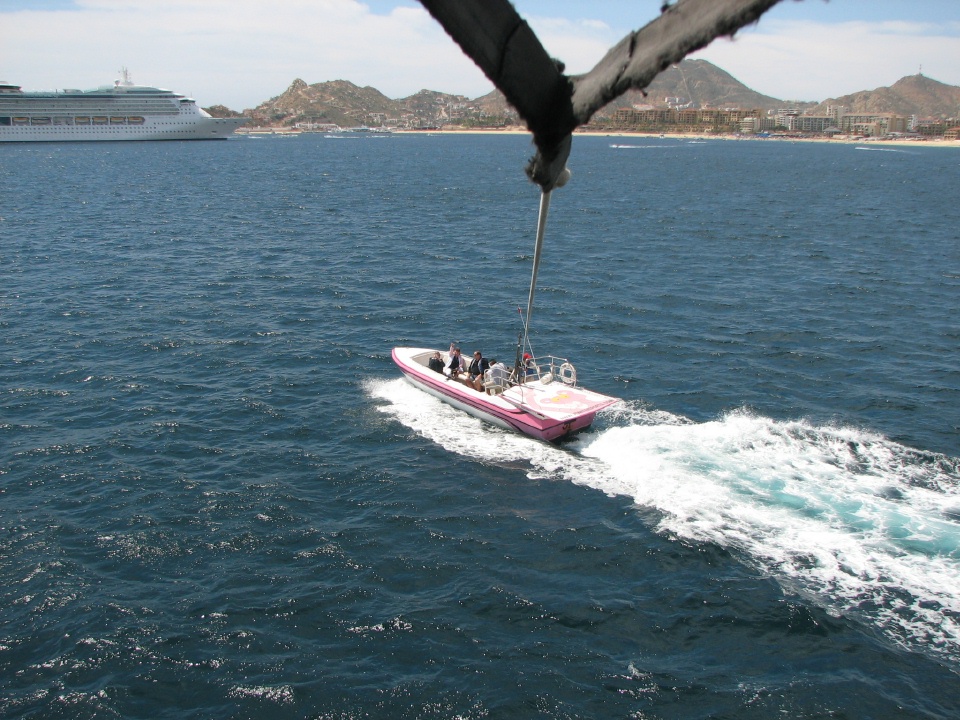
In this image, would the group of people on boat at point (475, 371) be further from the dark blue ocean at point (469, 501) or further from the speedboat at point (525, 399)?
the dark blue ocean at point (469, 501)

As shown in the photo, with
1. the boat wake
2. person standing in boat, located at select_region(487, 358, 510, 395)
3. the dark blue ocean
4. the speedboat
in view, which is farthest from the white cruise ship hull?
person standing in boat, located at select_region(487, 358, 510, 395)

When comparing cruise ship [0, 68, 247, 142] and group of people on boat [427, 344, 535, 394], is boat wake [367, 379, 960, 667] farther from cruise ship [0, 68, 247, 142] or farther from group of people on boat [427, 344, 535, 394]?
cruise ship [0, 68, 247, 142]

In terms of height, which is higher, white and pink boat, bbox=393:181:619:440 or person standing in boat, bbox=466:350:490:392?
person standing in boat, bbox=466:350:490:392

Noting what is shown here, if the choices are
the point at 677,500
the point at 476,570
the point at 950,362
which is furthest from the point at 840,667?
the point at 950,362

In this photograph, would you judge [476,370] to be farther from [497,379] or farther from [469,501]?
[469,501]

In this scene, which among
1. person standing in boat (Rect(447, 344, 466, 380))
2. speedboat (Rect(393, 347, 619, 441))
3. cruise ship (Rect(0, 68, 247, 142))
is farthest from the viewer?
cruise ship (Rect(0, 68, 247, 142))
